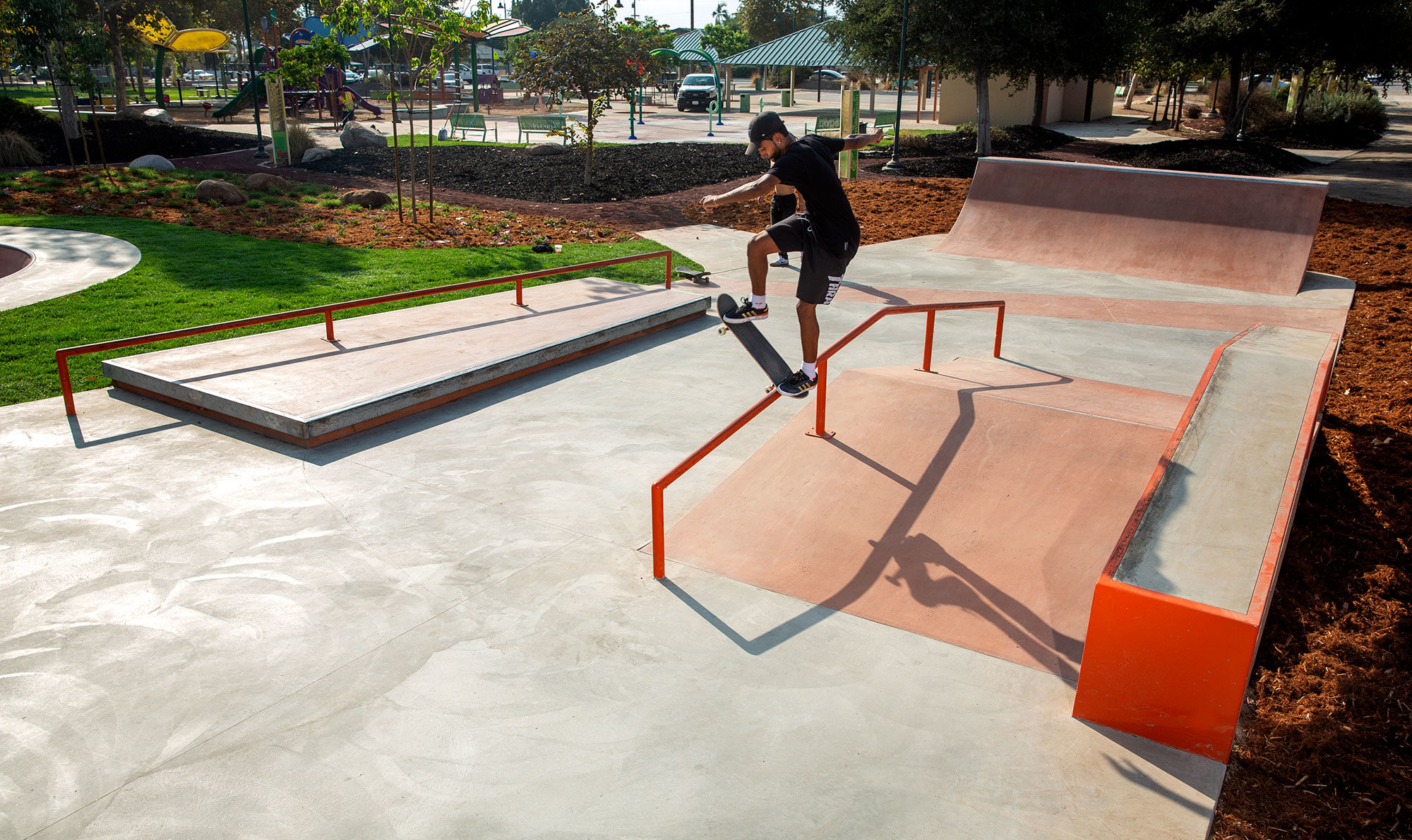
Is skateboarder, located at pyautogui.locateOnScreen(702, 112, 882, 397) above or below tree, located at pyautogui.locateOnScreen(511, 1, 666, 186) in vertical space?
below

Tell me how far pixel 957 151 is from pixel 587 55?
1237 cm

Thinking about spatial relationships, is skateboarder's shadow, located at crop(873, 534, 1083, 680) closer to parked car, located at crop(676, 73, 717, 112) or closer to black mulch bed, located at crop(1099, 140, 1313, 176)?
black mulch bed, located at crop(1099, 140, 1313, 176)

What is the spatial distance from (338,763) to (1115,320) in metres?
9.77

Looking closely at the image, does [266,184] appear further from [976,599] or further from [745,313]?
[976,599]

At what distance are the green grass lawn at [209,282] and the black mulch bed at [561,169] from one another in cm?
506

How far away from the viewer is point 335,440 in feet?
22.2

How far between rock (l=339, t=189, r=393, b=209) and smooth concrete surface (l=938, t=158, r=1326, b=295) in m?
10.0

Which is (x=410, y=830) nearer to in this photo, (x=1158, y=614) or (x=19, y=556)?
(x=1158, y=614)

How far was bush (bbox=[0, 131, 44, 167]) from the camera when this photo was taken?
18.9m

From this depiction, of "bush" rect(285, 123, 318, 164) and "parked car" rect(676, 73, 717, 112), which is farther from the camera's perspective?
"parked car" rect(676, 73, 717, 112)

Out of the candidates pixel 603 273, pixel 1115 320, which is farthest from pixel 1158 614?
pixel 603 273

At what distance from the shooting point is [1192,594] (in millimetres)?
3498

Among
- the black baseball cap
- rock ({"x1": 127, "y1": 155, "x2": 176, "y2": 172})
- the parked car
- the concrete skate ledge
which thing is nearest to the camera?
the concrete skate ledge

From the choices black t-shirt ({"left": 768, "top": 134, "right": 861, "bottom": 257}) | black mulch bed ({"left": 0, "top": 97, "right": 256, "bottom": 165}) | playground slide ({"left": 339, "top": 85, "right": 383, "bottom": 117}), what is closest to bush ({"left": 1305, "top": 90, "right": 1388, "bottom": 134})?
black t-shirt ({"left": 768, "top": 134, "right": 861, "bottom": 257})
